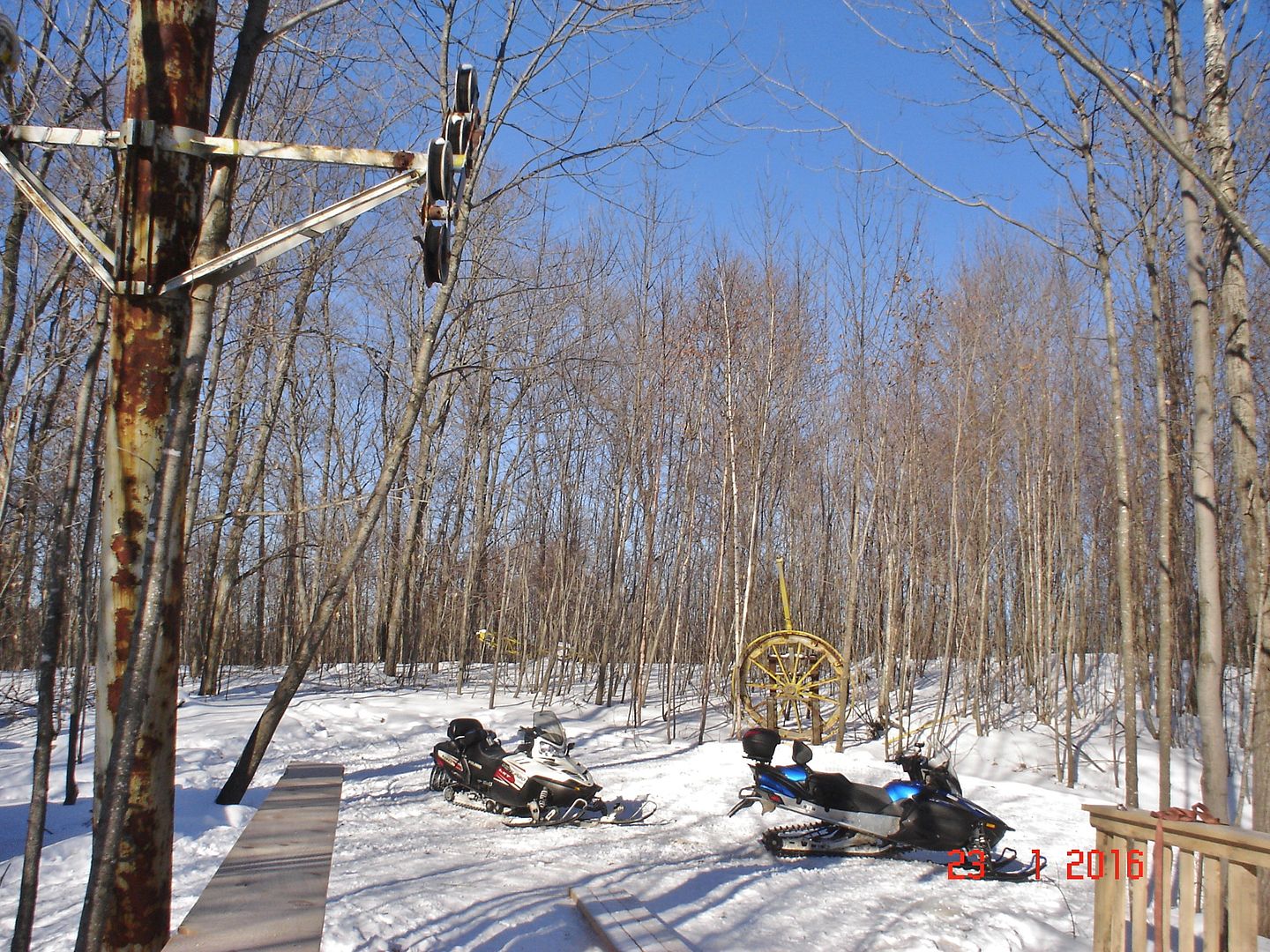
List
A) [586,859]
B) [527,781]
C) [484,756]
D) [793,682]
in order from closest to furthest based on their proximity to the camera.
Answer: [586,859] < [527,781] < [484,756] < [793,682]

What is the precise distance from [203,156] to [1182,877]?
383 cm

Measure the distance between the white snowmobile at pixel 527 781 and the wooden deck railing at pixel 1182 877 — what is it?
482 centimetres

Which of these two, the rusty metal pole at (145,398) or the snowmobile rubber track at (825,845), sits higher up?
the rusty metal pole at (145,398)

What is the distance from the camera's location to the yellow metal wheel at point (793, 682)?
475 inches

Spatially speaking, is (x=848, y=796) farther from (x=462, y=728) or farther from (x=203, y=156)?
(x=203, y=156)

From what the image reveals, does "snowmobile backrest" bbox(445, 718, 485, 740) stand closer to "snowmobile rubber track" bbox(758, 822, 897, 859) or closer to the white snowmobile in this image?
the white snowmobile

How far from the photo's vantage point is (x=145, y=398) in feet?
8.50

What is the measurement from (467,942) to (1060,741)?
1077 centimetres

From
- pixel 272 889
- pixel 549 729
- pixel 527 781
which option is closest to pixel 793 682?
pixel 549 729

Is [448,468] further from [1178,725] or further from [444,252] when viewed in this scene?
[444,252]

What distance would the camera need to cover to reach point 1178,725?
535 inches

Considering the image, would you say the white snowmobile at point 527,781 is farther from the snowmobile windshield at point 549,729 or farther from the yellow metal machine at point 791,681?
the yellow metal machine at point 791,681

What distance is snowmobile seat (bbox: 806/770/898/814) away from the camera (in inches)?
283

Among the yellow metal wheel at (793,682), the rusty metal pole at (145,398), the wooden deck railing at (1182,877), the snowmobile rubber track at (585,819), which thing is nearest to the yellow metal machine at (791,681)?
the yellow metal wheel at (793,682)
